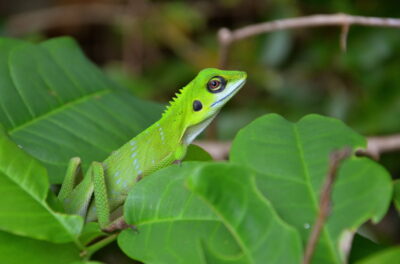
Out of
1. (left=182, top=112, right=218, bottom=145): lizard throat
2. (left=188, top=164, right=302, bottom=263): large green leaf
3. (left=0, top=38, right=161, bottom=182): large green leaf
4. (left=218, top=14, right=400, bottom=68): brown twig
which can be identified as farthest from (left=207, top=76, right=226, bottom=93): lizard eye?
(left=188, top=164, right=302, bottom=263): large green leaf

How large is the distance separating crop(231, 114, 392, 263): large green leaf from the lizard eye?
915 mm

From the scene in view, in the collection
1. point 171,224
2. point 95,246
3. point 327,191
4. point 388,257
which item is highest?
point 327,191

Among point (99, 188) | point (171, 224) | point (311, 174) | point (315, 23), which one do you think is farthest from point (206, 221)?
point (315, 23)

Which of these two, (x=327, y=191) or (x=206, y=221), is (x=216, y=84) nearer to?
(x=206, y=221)

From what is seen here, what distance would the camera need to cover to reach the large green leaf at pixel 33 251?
5.41ft

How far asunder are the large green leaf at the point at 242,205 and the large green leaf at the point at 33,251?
57 cm

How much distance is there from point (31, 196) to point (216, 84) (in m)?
1.17

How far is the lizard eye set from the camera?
2.60 m

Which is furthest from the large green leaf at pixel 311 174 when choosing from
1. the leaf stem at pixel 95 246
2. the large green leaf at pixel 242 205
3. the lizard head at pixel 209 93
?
the lizard head at pixel 209 93

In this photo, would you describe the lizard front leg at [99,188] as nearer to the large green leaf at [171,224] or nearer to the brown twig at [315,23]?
the large green leaf at [171,224]

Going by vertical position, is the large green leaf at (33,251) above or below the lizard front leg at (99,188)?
above

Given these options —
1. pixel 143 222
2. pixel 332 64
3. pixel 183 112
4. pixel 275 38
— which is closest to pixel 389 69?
pixel 332 64

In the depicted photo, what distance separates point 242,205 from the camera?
52.9 inches

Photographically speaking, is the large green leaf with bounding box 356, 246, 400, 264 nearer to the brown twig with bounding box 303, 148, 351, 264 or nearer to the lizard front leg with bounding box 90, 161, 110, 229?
the brown twig with bounding box 303, 148, 351, 264
